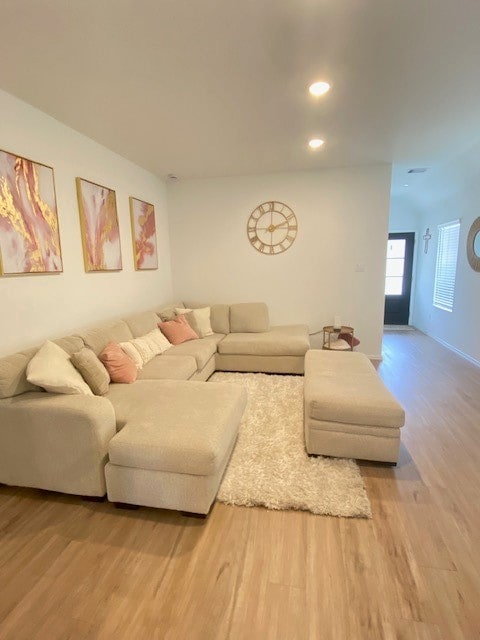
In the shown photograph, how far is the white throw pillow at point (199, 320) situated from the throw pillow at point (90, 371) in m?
1.83

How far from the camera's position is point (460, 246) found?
4566mm

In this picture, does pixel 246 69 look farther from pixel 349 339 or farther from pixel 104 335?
pixel 349 339

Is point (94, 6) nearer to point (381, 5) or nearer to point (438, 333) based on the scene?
point (381, 5)

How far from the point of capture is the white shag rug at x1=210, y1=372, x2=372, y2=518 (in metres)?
1.80

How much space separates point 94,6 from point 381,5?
1.34 meters

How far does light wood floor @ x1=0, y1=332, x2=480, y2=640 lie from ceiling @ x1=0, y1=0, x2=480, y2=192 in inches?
101

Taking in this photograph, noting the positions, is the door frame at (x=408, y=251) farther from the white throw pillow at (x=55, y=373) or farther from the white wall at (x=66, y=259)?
the white throw pillow at (x=55, y=373)

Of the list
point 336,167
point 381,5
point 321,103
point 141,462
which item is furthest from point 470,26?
point 141,462

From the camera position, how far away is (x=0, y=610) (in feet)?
4.27

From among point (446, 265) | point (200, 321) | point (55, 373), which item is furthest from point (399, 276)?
point (55, 373)

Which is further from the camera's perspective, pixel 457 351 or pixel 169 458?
pixel 457 351

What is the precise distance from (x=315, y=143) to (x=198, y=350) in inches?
97.6

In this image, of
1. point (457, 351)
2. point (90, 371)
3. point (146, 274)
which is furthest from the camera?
point (457, 351)

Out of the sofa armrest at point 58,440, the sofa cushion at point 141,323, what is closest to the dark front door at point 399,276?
the sofa cushion at point 141,323
